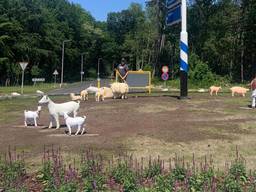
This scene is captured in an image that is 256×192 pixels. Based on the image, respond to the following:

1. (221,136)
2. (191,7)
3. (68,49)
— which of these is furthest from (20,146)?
(68,49)

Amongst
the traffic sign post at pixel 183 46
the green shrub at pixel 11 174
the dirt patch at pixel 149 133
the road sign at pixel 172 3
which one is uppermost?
the road sign at pixel 172 3

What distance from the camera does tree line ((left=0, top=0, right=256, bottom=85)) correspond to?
77062 millimetres

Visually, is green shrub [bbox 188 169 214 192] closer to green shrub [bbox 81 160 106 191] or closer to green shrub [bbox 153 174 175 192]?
green shrub [bbox 153 174 175 192]

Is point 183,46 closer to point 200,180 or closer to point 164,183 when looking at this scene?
point 200,180

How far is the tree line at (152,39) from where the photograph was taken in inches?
3034

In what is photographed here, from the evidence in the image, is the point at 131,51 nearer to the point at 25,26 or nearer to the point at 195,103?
the point at 25,26

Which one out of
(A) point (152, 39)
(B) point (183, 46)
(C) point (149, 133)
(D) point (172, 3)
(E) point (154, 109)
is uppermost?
(A) point (152, 39)

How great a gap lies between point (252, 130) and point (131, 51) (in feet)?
391

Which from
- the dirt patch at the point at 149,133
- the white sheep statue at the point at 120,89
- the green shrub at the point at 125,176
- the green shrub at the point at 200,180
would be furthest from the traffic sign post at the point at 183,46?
the green shrub at the point at 200,180

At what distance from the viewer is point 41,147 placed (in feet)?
33.8

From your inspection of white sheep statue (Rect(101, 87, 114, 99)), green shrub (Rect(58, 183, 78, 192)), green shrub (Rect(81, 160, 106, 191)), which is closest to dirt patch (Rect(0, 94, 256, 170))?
green shrub (Rect(81, 160, 106, 191))

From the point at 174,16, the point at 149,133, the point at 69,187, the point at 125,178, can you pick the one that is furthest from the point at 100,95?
the point at 69,187

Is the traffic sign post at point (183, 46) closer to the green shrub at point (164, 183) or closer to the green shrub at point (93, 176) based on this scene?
the green shrub at point (93, 176)

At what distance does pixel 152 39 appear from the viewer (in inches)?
4163
